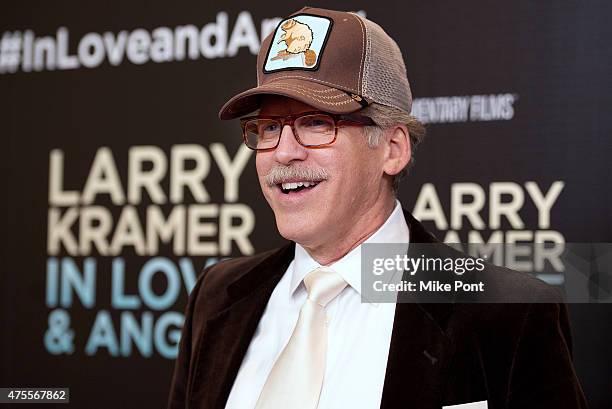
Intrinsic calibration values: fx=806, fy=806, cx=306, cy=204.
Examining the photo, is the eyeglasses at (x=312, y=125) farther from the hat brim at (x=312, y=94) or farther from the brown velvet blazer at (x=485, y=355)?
the brown velvet blazer at (x=485, y=355)

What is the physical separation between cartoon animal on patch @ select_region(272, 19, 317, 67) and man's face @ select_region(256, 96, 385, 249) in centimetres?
9

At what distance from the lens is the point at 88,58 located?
3119 millimetres

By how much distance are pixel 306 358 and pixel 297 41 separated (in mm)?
622

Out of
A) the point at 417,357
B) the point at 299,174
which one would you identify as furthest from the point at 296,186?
the point at 417,357

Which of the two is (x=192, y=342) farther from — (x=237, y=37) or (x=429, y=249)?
(x=237, y=37)

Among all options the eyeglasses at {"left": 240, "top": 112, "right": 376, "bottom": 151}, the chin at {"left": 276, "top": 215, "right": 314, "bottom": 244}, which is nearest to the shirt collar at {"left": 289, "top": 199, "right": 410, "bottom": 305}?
the chin at {"left": 276, "top": 215, "right": 314, "bottom": 244}

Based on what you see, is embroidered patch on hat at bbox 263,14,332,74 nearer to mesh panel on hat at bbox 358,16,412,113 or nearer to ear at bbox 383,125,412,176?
mesh panel on hat at bbox 358,16,412,113

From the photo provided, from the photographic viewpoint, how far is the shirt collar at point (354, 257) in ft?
5.24

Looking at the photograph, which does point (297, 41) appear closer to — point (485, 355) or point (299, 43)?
point (299, 43)

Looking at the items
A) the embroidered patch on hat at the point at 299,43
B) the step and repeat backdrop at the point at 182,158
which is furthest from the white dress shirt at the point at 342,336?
the step and repeat backdrop at the point at 182,158

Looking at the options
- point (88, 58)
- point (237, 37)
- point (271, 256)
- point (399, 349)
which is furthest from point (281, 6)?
point (399, 349)

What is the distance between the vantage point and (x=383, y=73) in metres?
1.60

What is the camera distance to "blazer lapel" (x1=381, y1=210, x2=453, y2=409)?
1.44m

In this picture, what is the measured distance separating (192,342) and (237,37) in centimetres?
141
